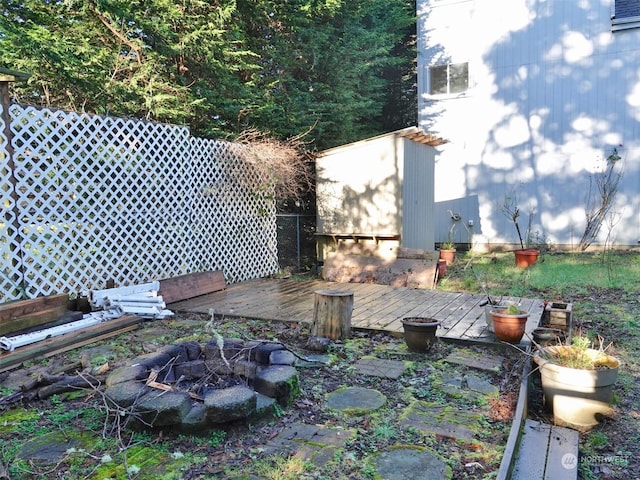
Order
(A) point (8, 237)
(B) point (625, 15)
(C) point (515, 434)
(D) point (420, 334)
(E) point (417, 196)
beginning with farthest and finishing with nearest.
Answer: (B) point (625, 15)
(E) point (417, 196)
(A) point (8, 237)
(D) point (420, 334)
(C) point (515, 434)

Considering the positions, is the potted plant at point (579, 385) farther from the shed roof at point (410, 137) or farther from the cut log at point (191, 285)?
the shed roof at point (410, 137)

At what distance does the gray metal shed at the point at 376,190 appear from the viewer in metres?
7.55

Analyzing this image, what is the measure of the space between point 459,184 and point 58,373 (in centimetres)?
1031

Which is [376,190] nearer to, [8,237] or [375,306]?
[375,306]

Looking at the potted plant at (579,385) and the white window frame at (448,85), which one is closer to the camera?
the potted plant at (579,385)

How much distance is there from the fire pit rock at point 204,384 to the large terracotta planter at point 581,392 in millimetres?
1635

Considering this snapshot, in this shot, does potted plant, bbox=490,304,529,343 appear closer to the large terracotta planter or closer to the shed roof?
the large terracotta planter

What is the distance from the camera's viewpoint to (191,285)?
5.82 meters

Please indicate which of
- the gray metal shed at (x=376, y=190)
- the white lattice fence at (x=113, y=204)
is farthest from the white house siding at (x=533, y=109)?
the white lattice fence at (x=113, y=204)

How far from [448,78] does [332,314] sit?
9.54m

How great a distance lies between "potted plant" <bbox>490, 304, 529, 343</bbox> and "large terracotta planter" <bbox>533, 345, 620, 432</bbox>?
2.47ft

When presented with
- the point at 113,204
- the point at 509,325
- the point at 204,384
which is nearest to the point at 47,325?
the point at 113,204

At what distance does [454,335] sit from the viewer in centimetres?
397

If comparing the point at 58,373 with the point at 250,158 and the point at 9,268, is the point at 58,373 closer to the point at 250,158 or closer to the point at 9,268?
the point at 9,268
